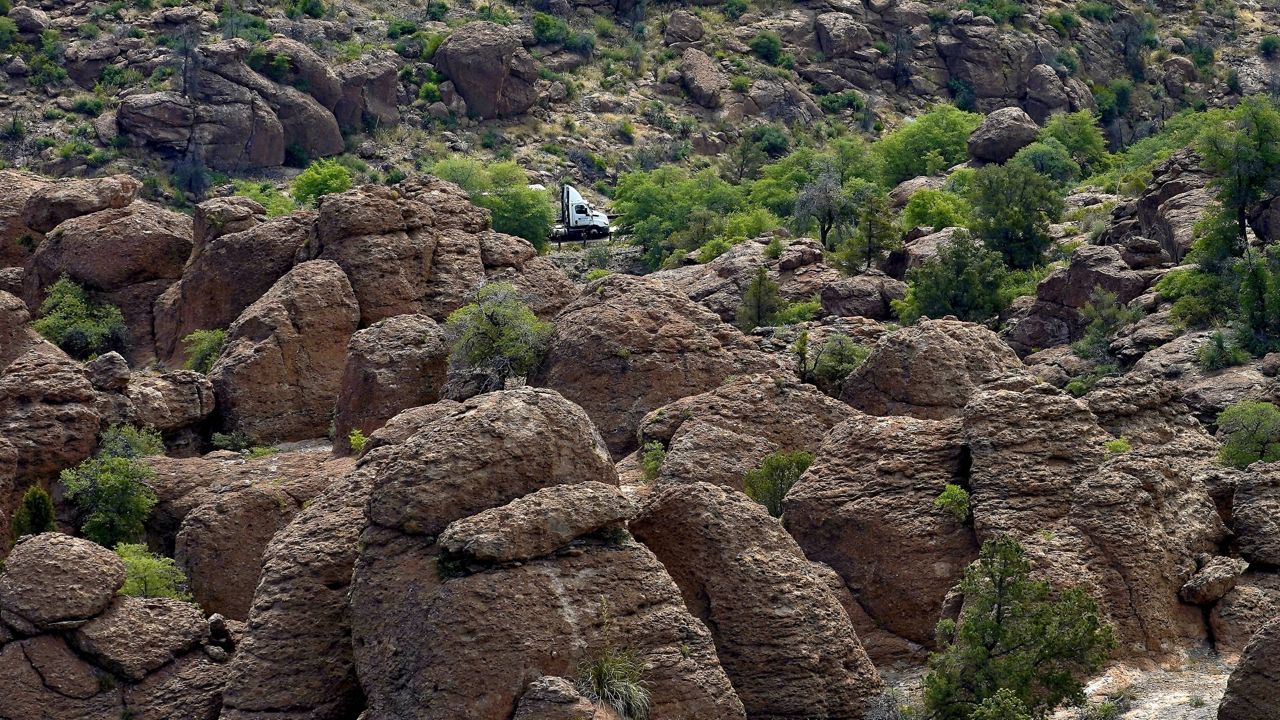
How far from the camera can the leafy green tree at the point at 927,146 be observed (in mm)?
96438

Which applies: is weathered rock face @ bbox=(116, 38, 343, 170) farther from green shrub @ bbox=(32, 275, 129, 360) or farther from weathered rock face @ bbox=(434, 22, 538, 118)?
green shrub @ bbox=(32, 275, 129, 360)

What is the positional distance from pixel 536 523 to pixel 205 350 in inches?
952

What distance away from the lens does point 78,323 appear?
57969 mm

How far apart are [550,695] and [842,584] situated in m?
8.39

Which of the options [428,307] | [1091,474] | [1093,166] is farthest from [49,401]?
[1093,166]

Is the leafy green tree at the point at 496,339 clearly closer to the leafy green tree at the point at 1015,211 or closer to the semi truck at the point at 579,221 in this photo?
the leafy green tree at the point at 1015,211

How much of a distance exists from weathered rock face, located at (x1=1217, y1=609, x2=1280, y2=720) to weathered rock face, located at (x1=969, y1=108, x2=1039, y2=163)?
62902mm

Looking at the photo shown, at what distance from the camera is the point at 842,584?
3747 cm

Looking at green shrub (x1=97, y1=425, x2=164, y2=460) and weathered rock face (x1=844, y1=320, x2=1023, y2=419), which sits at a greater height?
weathered rock face (x1=844, y1=320, x2=1023, y2=419)

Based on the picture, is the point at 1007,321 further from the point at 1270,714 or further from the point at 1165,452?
the point at 1270,714

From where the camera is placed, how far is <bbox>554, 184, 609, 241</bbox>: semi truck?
8856 cm

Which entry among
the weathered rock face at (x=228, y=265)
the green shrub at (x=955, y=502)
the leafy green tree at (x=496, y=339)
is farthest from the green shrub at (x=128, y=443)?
the green shrub at (x=955, y=502)

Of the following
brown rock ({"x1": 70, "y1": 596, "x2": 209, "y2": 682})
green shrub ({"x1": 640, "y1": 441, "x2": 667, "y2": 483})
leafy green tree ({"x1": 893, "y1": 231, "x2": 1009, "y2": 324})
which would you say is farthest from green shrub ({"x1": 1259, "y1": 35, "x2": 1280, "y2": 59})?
brown rock ({"x1": 70, "y1": 596, "x2": 209, "y2": 682})

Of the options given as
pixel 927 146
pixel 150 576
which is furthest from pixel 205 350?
pixel 927 146
